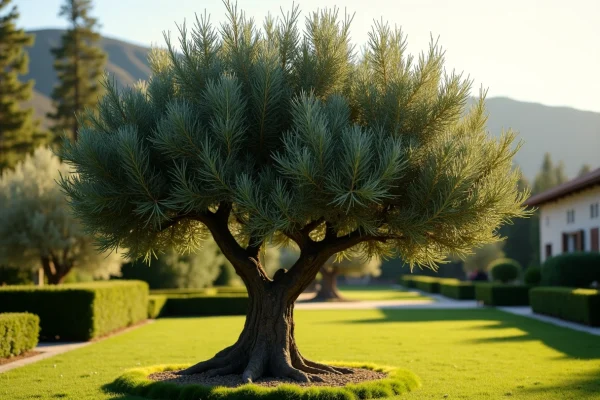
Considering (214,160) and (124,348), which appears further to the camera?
(124,348)

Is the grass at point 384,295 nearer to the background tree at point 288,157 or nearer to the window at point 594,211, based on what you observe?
the window at point 594,211

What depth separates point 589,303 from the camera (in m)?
21.2

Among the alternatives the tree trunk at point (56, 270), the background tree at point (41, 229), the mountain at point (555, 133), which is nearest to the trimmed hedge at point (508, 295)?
the background tree at point (41, 229)

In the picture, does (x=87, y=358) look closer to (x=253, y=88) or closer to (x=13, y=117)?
(x=253, y=88)

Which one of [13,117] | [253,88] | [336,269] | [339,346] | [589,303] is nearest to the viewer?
[253,88]

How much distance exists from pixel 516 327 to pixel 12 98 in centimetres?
3201

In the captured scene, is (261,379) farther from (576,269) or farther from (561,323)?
(576,269)

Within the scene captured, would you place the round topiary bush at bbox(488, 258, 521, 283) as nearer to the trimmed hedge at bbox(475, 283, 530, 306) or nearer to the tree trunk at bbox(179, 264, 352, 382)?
the trimmed hedge at bbox(475, 283, 530, 306)

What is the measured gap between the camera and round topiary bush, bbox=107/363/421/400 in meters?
9.39

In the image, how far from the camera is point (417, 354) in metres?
15.7

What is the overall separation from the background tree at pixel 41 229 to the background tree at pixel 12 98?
1346 cm

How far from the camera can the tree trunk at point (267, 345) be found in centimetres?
1075

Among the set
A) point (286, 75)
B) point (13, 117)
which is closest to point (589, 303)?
point (286, 75)

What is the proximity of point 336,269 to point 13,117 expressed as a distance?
20856 mm
